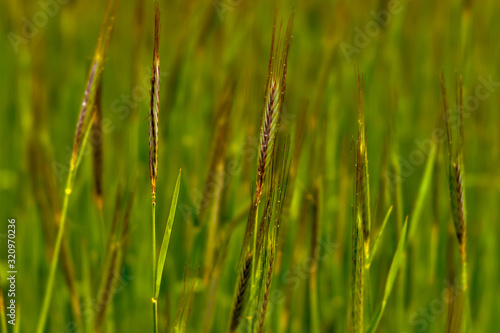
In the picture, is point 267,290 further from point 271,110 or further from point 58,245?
point 58,245

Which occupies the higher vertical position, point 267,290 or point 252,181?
point 252,181

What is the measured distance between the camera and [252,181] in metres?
0.81

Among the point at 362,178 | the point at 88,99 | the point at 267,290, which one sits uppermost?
the point at 88,99

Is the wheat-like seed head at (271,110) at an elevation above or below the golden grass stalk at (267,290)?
above

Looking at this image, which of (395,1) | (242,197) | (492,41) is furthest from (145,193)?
(492,41)

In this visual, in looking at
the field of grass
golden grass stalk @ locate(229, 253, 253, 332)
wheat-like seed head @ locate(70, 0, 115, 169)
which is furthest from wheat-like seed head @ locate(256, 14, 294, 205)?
wheat-like seed head @ locate(70, 0, 115, 169)

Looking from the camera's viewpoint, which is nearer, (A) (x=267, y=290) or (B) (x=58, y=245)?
(A) (x=267, y=290)

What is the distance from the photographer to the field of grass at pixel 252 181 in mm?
797

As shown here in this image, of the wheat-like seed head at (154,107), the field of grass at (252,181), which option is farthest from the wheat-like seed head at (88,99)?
the wheat-like seed head at (154,107)

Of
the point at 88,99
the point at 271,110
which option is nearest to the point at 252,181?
the point at 271,110

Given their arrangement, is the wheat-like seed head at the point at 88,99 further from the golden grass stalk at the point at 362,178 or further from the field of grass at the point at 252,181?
the golden grass stalk at the point at 362,178

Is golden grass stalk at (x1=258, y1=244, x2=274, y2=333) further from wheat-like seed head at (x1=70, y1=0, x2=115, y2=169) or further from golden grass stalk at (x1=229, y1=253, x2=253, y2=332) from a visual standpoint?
wheat-like seed head at (x1=70, y1=0, x2=115, y2=169)

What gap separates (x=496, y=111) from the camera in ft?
6.30

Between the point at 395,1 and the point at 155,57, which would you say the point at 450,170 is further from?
the point at 395,1
